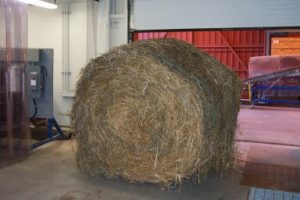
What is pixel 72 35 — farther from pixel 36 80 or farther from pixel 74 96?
pixel 74 96

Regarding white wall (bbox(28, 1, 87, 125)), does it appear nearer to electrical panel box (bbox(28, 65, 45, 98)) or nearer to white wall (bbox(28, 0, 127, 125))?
white wall (bbox(28, 0, 127, 125))

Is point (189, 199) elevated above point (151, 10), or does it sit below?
below

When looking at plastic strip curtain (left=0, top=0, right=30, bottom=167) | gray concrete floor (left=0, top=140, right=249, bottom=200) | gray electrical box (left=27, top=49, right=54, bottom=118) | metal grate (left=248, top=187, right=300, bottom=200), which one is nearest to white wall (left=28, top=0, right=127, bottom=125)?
gray electrical box (left=27, top=49, right=54, bottom=118)

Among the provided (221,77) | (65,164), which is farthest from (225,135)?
(65,164)

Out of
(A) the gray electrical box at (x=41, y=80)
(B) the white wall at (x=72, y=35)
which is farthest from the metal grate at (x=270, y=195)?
(A) the gray electrical box at (x=41, y=80)

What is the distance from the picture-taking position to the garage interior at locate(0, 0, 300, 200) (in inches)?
140

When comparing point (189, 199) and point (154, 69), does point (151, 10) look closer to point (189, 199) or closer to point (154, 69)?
point (154, 69)

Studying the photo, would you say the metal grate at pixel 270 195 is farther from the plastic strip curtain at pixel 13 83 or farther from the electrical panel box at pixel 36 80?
the electrical panel box at pixel 36 80

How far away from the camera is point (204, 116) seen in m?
3.25

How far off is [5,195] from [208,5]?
12.8 ft

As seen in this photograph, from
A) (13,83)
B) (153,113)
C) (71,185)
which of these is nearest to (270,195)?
(153,113)

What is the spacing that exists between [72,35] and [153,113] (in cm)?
349

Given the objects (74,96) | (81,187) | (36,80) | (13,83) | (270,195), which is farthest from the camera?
(36,80)

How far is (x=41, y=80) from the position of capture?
18.5 feet
